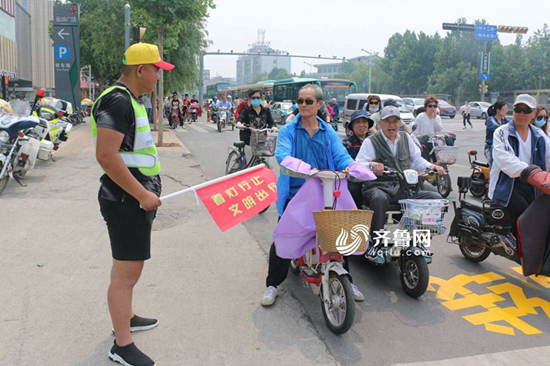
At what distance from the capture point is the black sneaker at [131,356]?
3152mm

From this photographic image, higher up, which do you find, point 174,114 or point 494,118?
point 494,118

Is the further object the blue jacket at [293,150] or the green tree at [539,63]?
the green tree at [539,63]

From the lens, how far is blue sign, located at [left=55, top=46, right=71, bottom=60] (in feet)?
81.0

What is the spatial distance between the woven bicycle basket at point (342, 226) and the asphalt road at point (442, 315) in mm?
714

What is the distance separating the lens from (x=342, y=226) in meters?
3.49

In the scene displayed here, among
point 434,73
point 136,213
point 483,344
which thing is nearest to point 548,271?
point 483,344

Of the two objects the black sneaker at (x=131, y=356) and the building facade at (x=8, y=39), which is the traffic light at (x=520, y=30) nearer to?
the building facade at (x=8, y=39)

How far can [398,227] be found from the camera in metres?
4.57

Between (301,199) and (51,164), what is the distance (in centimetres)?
928

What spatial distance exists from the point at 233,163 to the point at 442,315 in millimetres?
5567

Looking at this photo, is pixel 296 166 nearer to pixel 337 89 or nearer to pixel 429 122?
pixel 429 122

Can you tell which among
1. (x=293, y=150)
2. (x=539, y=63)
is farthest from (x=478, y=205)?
(x=539, y=63)

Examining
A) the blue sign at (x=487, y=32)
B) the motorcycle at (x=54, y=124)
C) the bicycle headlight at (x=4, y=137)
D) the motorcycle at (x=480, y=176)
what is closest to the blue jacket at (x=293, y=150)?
the motorcycle at (x=480, y=176)

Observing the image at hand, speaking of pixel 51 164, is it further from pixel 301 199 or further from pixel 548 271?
pixel 548 271
